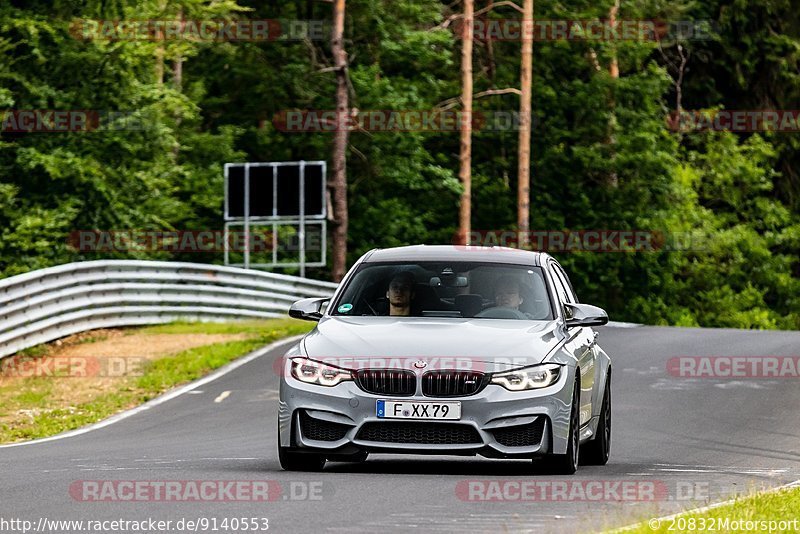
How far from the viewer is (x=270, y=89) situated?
51000 millimetres

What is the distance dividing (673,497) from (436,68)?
150 ft

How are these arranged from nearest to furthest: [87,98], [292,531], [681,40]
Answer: [292,531], [87,98], [681,40]

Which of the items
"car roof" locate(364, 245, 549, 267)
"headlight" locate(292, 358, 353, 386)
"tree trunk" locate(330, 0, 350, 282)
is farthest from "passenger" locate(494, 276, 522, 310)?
"tree trunk" locate(330, 0, 350, 282)

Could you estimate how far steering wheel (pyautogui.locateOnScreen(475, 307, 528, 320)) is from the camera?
12.4 metres

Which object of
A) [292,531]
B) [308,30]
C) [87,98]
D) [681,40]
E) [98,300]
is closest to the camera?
[292,531]

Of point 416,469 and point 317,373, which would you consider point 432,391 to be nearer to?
point 317,373

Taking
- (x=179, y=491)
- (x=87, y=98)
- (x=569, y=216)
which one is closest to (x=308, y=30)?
(x=569, y=216)

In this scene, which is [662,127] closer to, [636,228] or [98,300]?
[636,228]

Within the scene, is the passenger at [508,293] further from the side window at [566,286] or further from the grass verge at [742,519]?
the grass verge at [742,519]

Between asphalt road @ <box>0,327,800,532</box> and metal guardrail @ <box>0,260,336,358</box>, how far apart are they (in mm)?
3269

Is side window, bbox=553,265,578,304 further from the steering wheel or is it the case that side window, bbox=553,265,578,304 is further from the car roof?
the steering wheel

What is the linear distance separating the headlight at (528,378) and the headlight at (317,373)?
99 centimetres

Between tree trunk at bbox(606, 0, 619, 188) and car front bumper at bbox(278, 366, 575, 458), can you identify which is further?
tree trunk at bbox(606, 0, 619, 188)

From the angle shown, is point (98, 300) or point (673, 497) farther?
point (98, 300)
